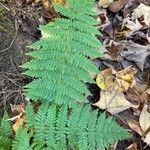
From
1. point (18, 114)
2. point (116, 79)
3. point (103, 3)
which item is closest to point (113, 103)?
point (116, 79)

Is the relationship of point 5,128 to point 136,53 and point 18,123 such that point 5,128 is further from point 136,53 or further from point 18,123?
point 136,53

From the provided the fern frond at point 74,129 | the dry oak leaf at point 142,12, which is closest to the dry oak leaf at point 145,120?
the fern frond at point 74,129

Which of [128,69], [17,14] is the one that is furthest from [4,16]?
[128,69]

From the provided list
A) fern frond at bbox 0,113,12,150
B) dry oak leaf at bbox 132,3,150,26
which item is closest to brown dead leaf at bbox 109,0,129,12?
dry oak leaf at bbox 132,3,150,26

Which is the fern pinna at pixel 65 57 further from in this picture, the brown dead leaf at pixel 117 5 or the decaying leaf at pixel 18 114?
the brown dead leaf at pixel 117 5

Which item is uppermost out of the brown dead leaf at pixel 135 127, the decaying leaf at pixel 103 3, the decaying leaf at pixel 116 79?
the decaying leaf at pixel 103 3
